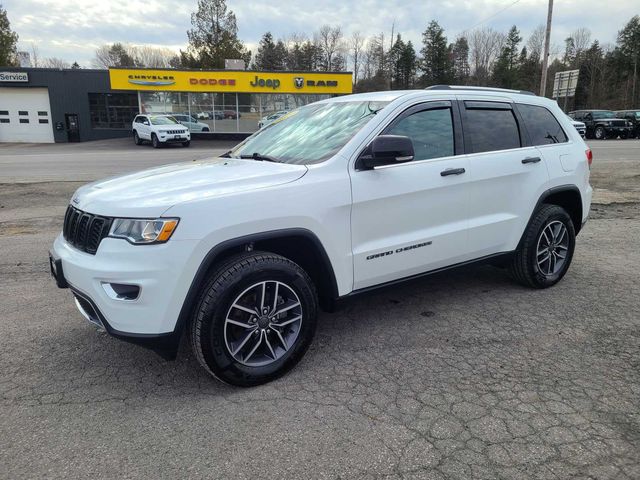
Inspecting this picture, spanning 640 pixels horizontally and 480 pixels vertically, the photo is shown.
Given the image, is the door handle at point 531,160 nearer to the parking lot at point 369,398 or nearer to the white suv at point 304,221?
the white suv at point 304,221

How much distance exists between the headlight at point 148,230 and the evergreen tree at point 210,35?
199 feet

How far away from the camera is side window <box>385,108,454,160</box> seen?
12.1 ft

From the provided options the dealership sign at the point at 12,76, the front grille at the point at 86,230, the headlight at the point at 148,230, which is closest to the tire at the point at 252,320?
the headlight at the point at 148,230

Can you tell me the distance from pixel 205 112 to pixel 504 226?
35.0m

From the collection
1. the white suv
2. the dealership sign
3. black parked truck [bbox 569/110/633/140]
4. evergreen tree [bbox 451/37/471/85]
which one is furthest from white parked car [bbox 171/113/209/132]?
evergreen tree [bbox 451/37/471/85]

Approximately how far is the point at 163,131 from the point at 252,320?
26.6 metres

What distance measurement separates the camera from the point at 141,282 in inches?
104

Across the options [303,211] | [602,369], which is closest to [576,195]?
[602,369]

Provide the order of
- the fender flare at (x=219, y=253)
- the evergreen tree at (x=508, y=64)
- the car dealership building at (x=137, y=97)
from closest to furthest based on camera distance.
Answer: the fender flare at (x=219, y=253) < the car dealership building at (x=137, y=97) < the evergreen tree at (x=508, y=64)

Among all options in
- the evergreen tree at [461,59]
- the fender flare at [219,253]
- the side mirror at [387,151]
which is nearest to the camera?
the fender flare at [219,253]

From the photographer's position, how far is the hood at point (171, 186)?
2766 mm

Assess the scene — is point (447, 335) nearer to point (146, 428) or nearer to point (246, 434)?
point (246, 434)

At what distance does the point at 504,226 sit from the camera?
4.23 meters

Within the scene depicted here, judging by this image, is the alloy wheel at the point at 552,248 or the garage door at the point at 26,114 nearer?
the alloy wheel at the point at 552,248
